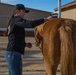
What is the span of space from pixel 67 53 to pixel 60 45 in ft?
0.57

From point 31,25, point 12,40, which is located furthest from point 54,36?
point 12,40

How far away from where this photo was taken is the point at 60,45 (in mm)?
3850

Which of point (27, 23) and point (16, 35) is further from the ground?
point (27, 23)

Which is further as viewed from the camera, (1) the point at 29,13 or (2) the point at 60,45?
(1) the point at 29,13

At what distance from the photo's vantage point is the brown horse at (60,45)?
373 cm

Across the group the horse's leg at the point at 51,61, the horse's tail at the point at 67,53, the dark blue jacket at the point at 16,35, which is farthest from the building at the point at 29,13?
the horse's tail at the point at 67,53

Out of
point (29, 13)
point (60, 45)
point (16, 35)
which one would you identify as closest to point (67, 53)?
point (60, 45)

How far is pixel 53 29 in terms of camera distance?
12.9 feet

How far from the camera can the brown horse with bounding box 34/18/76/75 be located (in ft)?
12.2

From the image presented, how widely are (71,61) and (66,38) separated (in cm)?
32

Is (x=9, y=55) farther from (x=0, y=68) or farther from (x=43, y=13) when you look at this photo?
(x=43, y=13)

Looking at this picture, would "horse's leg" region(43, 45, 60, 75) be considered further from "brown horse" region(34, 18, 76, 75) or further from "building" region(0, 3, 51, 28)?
"building" region(0, 3, 51, 28)

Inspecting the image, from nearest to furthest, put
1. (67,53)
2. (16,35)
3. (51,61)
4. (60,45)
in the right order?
(67,53) → (60,45) → (51,61) → (16,35)

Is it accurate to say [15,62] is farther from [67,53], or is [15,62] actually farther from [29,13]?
[29,13]
